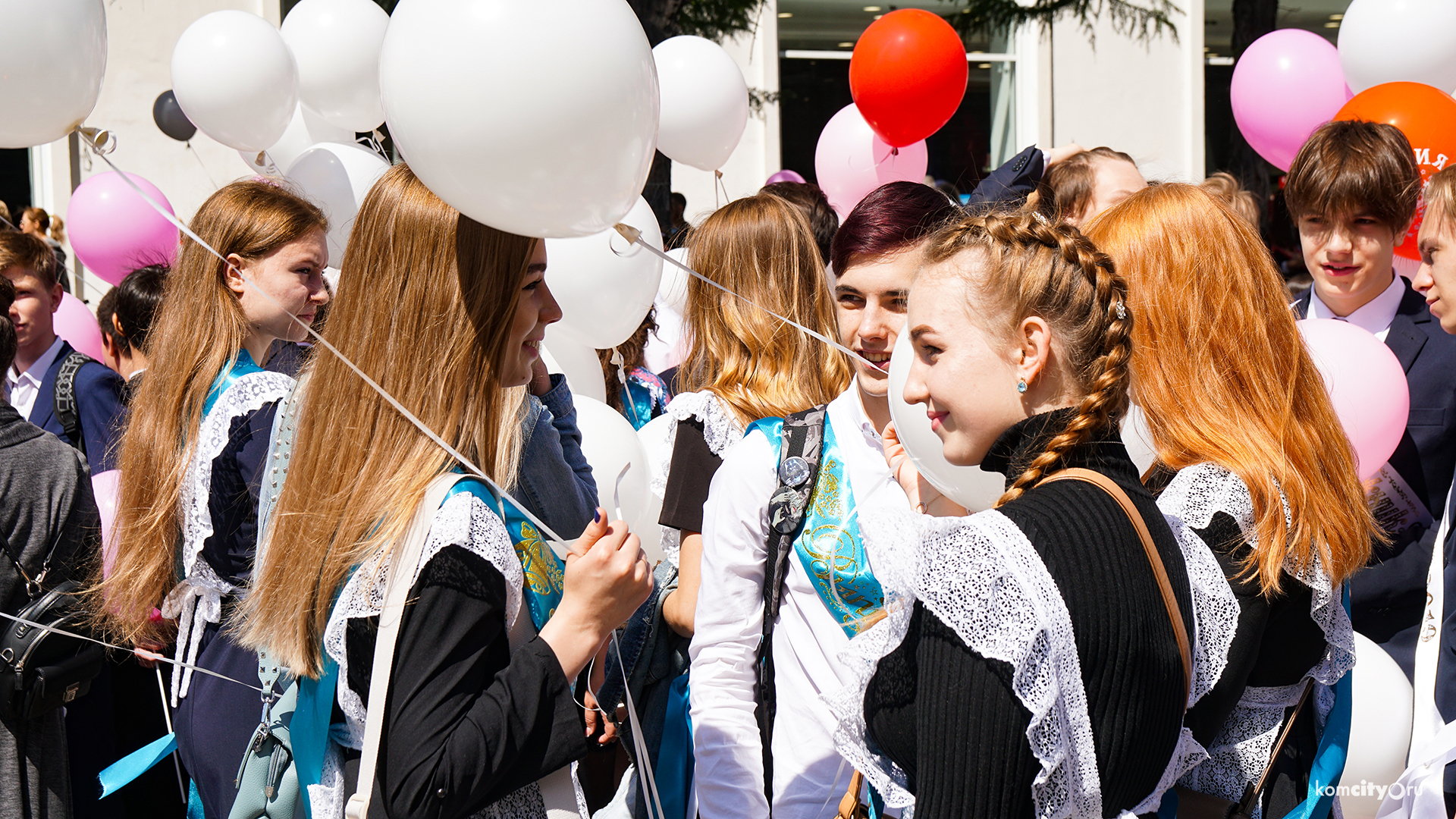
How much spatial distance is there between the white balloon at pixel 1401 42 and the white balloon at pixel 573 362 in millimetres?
3348

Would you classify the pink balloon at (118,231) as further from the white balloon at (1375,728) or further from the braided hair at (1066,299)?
the white balloon at (1375,728)

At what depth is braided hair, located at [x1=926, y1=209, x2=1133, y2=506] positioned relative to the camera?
1473mm

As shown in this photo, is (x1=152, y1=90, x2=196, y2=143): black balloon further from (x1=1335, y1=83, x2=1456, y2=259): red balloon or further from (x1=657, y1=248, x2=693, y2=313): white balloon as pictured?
(x1=1335, y1=83, x2=1456, y2=259): red balloon

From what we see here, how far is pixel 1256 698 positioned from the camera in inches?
73.7

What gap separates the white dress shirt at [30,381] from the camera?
4504mm

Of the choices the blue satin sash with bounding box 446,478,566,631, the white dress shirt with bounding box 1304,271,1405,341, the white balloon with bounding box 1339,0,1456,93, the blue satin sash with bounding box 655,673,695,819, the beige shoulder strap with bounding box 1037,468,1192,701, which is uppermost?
the white balloon with bounding box 1339,0,1456,93

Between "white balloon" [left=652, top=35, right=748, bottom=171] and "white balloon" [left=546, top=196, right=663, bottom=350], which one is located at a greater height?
"white balloon" [left=652, top=35, right=748, bottom=171]

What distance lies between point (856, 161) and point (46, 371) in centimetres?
355

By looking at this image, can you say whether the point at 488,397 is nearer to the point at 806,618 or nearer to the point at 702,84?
the point at 806,618

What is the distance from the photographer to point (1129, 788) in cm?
135

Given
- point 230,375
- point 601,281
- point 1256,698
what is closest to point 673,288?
point 601,281

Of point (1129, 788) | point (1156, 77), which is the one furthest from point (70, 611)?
point (1156, 77)

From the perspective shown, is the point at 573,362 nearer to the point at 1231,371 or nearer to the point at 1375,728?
the point at 1231,371

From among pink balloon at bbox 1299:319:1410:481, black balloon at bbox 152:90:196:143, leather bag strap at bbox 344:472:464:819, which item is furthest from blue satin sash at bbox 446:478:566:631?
black balloon at bbox 152:90:196:143
